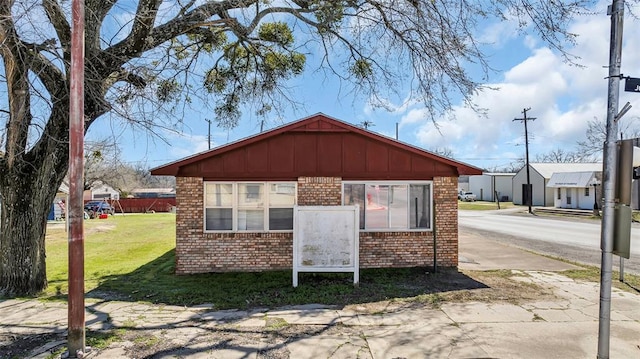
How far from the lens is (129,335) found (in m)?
5.74

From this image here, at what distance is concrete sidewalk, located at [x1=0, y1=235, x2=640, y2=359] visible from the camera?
516cm

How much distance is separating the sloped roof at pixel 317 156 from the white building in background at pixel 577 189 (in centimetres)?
3117

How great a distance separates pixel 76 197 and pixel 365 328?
422cm

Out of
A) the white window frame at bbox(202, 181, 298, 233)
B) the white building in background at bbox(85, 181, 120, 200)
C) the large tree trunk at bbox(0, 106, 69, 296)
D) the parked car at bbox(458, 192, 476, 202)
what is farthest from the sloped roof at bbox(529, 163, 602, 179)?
the white building in background at bbox(85, 181, 120, 200)

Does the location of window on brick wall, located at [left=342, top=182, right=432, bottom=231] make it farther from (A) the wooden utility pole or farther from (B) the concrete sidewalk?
(A) the wooden utility pole

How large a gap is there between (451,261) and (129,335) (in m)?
7.67

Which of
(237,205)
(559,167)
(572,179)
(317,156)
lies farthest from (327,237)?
(559,167)

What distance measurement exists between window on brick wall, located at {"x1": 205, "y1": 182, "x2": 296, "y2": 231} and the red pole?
5.23m

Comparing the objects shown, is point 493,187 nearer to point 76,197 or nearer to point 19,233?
point 19,233

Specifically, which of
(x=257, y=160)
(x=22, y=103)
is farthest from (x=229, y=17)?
(x=22, y=103)

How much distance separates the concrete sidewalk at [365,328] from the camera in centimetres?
516

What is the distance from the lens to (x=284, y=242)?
10.3 metres

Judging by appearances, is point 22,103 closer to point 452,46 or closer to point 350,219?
point 350,219

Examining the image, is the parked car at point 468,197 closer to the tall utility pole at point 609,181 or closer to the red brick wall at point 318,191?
the red brick wall at point 318,191
